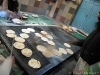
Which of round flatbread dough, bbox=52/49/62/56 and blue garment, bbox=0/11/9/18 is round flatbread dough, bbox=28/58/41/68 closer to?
round flatbread dough, bbox=52/49/62/56

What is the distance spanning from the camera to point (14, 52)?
2301 millimetres

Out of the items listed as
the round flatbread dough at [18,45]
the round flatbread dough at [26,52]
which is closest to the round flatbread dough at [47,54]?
the round flatbread dough at [26,52]

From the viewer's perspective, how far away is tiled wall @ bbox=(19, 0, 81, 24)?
5988mm

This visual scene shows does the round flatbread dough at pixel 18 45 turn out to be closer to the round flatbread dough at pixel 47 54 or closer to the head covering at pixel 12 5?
the round flatbread dough at pixel 47 54

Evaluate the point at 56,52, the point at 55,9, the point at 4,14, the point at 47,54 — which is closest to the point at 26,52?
the point at 47,54

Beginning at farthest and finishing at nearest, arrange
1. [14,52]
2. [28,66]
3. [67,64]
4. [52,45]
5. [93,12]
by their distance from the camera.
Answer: [93,12] → [52,45] → [67,64] → [14,52] → [28,66]

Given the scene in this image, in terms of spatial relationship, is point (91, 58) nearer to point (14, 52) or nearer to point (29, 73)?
point (29, 73)

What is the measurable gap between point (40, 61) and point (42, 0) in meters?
4.54

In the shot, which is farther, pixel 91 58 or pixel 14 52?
pixel 14 52

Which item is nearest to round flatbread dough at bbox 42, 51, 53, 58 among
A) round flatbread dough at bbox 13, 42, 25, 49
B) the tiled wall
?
round flatbread dough at bbox 13, 42, 25, 49

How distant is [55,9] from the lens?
6.92 m

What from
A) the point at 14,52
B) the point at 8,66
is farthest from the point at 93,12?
the point at 8,66

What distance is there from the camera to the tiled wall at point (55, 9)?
5.99 metres

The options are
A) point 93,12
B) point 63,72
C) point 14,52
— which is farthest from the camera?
point 93,12
